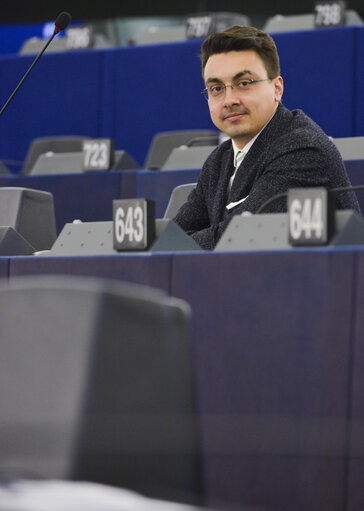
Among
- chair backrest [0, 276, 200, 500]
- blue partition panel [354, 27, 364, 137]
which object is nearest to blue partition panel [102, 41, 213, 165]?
blue partition panel [354, 27, 364, 137]

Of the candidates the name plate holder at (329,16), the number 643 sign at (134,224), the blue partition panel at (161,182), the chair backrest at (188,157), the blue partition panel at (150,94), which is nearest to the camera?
the number 643 sign at (134,224)

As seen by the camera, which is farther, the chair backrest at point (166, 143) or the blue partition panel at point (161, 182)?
the chair backrest at point (166, 143)

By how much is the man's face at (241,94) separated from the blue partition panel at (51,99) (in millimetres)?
3145

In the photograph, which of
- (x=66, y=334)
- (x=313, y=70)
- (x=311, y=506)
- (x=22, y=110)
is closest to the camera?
(x=66, y=334)

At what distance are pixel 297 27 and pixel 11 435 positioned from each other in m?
4.26

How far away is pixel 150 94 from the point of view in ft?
17.3

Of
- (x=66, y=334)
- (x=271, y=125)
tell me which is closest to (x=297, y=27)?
(x=271, y=125)

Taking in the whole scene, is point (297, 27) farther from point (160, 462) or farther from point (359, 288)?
point (160, 462)

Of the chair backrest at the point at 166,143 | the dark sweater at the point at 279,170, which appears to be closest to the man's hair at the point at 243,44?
the dark sweater at the point at 279,170

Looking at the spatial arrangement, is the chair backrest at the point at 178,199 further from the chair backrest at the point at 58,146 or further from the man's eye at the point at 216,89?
the chair backrest at the point at 58,146

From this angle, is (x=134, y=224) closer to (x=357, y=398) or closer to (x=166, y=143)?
(x=357, y=398)

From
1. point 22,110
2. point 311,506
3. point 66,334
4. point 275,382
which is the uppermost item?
point 22,110

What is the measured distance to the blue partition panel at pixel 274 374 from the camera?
1557 mm

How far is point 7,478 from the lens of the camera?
907 millimetres
